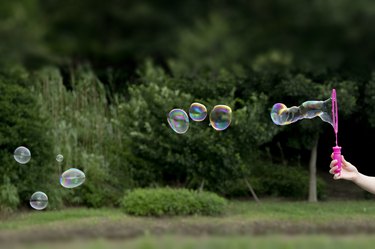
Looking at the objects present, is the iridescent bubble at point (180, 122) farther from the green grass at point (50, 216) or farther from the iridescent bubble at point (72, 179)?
the green grass at point (50, 216)

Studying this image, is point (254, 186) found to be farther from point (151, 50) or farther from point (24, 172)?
point (151, 50)

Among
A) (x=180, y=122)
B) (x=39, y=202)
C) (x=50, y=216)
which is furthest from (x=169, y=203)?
(x=180, y=122)

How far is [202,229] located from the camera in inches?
342

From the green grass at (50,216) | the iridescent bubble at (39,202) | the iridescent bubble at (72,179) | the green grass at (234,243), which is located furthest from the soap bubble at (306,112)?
the green grass at (50,216)

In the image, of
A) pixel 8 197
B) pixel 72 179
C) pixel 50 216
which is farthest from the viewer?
pixel 8 197

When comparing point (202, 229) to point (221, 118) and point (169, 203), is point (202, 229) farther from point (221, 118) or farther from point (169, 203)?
point (221, 118)

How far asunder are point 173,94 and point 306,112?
545 cm

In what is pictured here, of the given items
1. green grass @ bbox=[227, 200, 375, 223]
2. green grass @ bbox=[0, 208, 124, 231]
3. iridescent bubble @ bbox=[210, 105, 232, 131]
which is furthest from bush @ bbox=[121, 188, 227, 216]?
iridescent bubble @ bbox=[210, 105, 232, 131]

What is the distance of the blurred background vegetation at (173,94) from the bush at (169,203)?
2.77 ft

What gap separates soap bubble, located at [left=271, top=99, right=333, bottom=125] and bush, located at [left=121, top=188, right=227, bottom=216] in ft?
12.1

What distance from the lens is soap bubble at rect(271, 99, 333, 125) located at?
16.4 feet

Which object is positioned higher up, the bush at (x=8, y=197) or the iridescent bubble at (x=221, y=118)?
the iridescent bubble at (x=221, y=118)

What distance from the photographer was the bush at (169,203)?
31.0 feet

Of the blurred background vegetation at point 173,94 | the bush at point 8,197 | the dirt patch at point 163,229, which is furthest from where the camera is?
the blurred background vegetation at point 173,94
